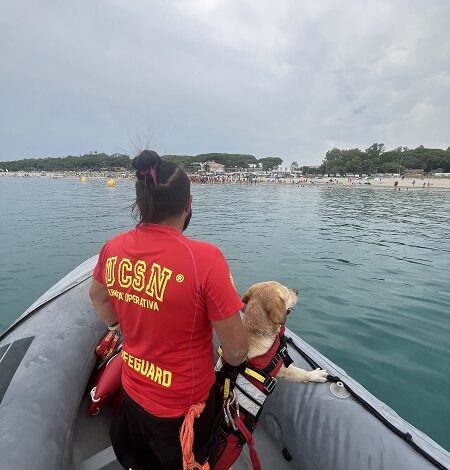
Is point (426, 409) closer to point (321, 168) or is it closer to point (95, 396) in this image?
point (95, 396)

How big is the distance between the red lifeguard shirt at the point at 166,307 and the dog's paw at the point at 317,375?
1290 mm

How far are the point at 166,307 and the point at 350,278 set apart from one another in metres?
8.80

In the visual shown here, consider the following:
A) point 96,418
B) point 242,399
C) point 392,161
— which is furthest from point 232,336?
point 392,161

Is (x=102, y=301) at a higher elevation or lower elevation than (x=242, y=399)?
higher

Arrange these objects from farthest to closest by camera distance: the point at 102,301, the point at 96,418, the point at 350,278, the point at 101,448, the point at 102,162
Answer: the point at 102,162
the point at 350,278
the point at 96,418
the point at 101,448
the point at 102,301

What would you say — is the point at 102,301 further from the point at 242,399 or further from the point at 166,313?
the point at 242,399

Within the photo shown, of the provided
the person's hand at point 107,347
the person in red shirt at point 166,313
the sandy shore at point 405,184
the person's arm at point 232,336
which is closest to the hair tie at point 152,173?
the person in red shirt at point 166,313

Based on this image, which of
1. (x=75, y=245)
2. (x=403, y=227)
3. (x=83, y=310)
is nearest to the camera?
(x=83, y=310)

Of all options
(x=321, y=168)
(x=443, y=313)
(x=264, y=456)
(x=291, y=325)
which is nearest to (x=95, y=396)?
(x=264, y=456)

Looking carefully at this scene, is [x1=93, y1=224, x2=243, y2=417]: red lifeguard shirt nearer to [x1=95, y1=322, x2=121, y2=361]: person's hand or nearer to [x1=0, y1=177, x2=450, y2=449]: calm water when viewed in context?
[x1=95, y1=322, x2=121, y2=361]: person's hand

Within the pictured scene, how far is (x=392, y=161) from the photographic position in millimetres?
107750

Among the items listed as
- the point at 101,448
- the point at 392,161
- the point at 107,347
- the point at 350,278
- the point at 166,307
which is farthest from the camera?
the point at 392,161

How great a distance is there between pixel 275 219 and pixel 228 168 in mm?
127174

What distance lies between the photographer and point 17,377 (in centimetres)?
238
